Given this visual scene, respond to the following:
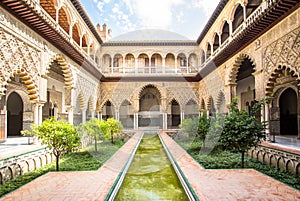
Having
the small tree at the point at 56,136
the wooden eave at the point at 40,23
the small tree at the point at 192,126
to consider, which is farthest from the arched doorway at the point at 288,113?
the wooden eave at the point at 40,23

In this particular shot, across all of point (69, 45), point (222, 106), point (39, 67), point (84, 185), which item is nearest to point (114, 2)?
point (69, 45)

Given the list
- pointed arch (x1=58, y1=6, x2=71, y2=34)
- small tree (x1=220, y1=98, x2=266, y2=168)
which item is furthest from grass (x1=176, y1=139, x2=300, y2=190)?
pointed arch (x1=58, y1=6, x2=71, y2=34)

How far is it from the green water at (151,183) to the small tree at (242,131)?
6.00 feet

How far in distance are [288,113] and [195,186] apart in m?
10.7

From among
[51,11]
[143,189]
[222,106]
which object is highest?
[51,11]

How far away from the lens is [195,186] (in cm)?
419

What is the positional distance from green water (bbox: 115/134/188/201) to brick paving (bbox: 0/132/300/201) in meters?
0.32

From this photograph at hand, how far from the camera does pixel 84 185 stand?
14.1 feet

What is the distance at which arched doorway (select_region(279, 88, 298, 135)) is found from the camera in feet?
38.9

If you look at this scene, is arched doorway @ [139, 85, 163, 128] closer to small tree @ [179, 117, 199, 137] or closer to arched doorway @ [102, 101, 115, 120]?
arched doorway @ [102, 101, 115, 120]

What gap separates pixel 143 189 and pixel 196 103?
50.8ft

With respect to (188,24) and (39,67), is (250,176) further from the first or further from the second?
(188,24)

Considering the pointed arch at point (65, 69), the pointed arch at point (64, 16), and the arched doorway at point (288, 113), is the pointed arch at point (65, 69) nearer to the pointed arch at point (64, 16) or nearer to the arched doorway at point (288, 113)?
the pointed arch at point (64, 16)

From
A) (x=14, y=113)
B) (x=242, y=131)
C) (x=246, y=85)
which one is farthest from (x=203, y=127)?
(x=14, y=113)
